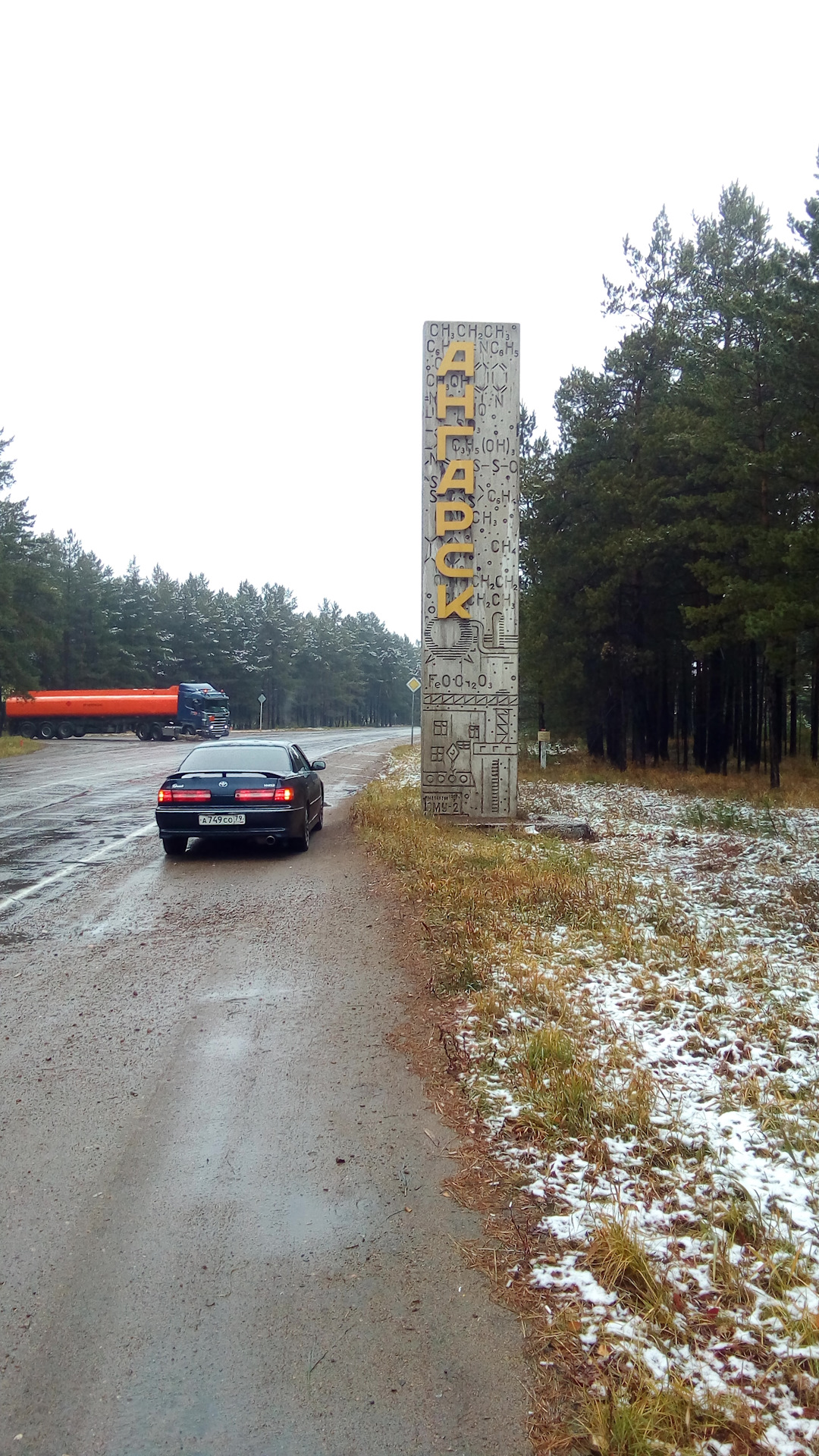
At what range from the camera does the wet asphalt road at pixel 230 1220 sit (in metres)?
2.62

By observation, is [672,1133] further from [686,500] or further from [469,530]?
[686,500]

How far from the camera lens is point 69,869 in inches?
452

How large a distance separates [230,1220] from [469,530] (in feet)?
43.4

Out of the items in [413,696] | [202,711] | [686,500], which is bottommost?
[202,711]

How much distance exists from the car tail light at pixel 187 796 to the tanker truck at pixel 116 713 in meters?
39.1

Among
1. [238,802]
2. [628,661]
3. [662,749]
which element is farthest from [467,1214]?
[662,749]

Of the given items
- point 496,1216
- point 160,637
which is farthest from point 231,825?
point 160,637

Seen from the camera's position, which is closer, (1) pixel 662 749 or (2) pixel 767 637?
(2) pixel 767 637

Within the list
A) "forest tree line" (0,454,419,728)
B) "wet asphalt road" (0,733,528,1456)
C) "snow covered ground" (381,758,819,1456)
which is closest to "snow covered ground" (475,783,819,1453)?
"snow covered ground" (381,758,819,1456)

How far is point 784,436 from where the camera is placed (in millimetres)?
20781

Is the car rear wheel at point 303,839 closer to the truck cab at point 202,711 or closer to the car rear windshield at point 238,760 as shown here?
the car rear windshield at point 238,760

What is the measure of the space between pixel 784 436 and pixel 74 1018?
19.6 meters

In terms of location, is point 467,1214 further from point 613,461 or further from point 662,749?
point 662,749

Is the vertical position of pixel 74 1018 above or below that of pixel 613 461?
below
